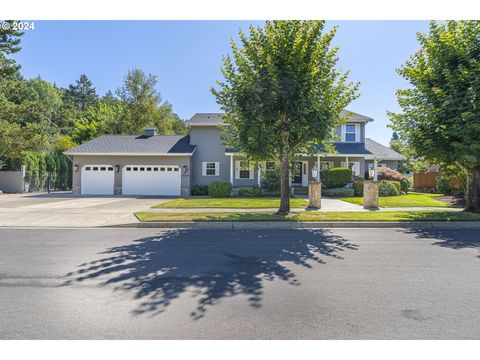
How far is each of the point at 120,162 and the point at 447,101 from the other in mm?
21096

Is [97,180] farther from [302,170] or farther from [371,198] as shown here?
[371,198]

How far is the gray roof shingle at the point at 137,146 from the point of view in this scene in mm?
21516

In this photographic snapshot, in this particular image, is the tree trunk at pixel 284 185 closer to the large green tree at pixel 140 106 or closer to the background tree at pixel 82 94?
the large green tree at pixel 140 106

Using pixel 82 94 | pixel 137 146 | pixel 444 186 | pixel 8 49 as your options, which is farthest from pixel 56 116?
pixel 444 186

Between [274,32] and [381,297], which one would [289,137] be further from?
[381,297]

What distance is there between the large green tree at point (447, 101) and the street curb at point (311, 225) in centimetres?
257

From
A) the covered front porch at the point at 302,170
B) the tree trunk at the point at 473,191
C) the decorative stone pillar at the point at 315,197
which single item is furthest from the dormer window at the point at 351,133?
the tree trunk at the point at 473,191

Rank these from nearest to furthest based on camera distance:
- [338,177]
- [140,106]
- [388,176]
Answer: [338,177]
[388,176]
[140,106]

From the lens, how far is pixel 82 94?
182ft

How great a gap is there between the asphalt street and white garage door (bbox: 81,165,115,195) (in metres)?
15.4

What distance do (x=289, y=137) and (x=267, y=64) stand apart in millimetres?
2915

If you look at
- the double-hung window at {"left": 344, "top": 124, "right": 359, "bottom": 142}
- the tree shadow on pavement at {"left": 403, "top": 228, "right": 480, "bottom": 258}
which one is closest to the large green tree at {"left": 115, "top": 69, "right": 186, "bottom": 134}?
the double-hung window at {"left": 344, "top": 124, "right": 359, "bottom": 142}

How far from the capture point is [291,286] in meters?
4.09

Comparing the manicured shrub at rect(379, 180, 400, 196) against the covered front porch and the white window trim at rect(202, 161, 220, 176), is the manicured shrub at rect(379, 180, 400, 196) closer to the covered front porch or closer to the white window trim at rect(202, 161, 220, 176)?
the covered front porch
